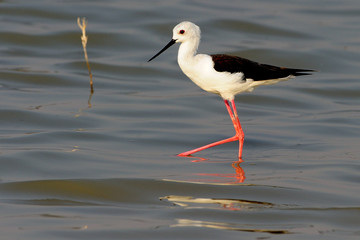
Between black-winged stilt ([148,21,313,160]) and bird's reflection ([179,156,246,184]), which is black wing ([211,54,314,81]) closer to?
black-winged stilt ([148,21,313,160])

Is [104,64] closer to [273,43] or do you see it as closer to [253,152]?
[273,43]

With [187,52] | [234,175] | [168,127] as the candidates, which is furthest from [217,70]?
[168,127]

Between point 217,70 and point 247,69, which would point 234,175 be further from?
point 247,69

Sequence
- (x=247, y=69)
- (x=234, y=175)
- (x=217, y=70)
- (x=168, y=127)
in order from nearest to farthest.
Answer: (x=234, y=175)
(x=217, y=70)
(x=247, y=69)
(x=168, y=127)

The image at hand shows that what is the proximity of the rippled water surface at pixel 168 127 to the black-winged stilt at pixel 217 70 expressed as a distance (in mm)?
805

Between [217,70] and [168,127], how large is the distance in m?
1.65

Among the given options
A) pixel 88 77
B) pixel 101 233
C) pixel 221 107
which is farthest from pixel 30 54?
pixel 101 233

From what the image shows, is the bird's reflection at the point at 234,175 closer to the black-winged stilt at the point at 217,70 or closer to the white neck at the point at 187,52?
the black-winged stilt at the point at 217,70

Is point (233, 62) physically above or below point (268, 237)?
above

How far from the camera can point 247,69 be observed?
9.01 m

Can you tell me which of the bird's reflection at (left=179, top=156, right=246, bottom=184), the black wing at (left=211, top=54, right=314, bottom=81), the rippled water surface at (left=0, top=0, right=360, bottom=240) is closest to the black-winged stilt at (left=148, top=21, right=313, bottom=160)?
the black wing at (left=211, top=54, right=314, bottom=81)

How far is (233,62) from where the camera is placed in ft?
29.3

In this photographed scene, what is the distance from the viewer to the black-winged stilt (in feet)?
28.8

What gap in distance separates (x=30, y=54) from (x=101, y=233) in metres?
8.20
